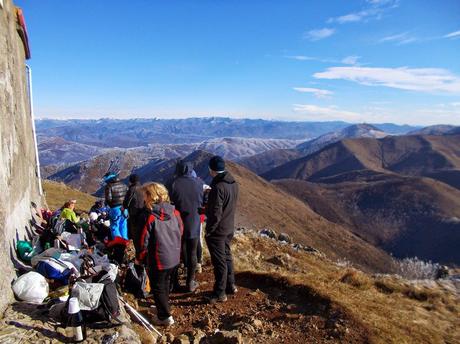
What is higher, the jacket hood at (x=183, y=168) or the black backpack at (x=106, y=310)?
the jacket hood at (x=183, y=168)

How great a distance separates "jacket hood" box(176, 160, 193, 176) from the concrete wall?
9.79 ft

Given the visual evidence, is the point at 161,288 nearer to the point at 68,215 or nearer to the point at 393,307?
the point at 393,307

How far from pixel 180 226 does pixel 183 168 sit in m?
1.54

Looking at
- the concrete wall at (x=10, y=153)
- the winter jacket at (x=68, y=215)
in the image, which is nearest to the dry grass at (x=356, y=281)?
the winter jacket at (x=68, y=215)

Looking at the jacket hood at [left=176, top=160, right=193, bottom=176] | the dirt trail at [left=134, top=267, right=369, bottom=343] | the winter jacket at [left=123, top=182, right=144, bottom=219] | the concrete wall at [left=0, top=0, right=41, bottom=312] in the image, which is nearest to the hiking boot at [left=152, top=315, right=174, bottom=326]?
the dirt trail at [left=134, top=267, right=369, bottom=343]

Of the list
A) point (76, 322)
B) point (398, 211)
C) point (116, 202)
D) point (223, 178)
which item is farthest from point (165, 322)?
point (398, 211)

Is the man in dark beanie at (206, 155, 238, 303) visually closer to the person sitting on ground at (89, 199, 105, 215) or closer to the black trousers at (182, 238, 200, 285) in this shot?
the black trousers at (182, 238, 200, 285)

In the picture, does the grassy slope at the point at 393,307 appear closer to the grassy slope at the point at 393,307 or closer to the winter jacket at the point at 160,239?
the grassy slope at the point at 393,307

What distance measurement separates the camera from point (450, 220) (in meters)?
109

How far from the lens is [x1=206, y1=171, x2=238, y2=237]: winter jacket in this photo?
6728mm

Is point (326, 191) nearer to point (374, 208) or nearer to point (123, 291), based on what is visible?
point (374, 208)

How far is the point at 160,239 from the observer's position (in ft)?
18.7

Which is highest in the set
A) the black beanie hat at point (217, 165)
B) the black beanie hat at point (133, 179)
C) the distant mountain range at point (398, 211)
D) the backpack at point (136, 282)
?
the black beanie hat at point (217, 165)

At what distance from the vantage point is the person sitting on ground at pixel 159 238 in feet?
18.5
